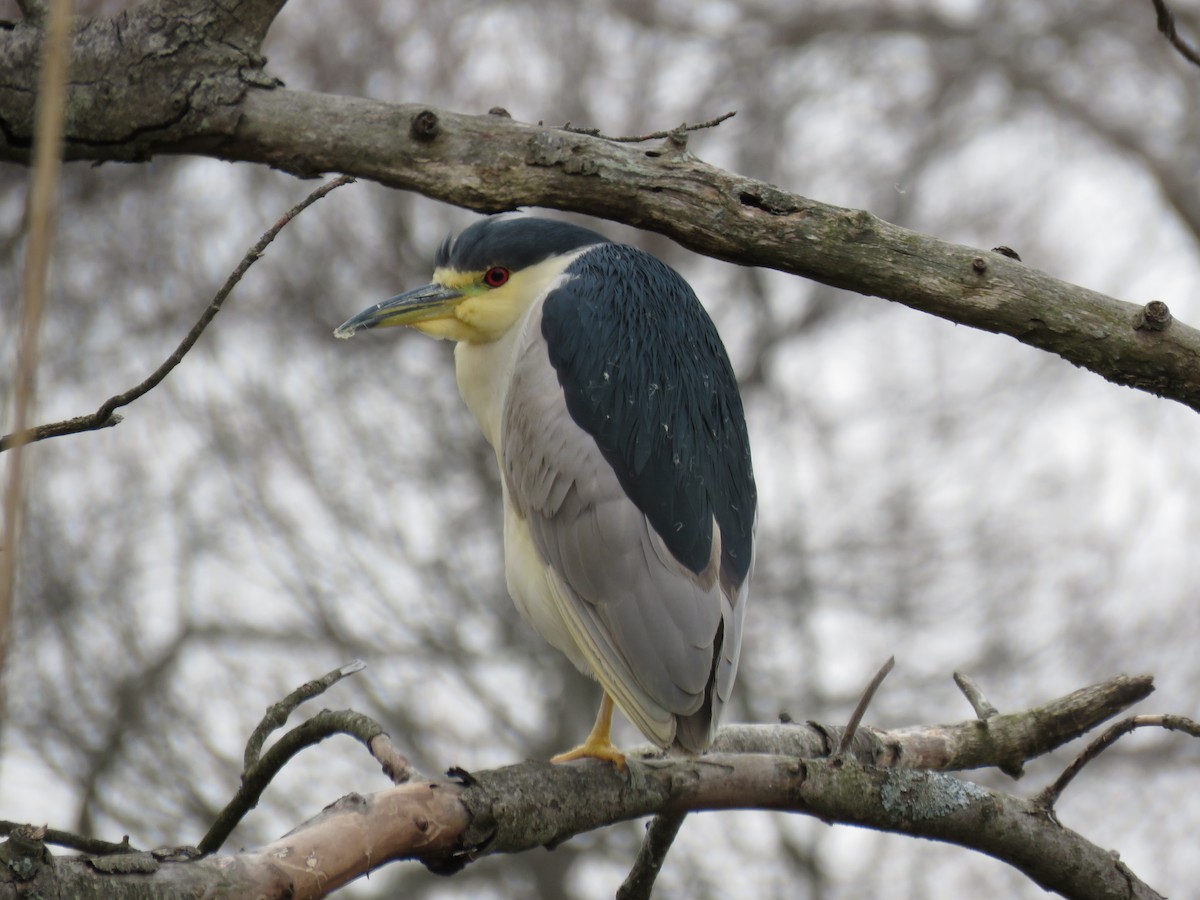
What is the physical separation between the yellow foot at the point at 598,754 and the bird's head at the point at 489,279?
1.10 m

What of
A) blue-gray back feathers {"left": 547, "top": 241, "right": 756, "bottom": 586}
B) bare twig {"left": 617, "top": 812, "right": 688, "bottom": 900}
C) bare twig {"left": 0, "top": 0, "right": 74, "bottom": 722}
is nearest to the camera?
bare twig {"left": 0, "top": 0, "right": 74, "bottom": 722}

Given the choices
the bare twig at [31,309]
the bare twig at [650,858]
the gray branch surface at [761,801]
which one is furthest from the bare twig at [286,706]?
the bare twig at [31,309]

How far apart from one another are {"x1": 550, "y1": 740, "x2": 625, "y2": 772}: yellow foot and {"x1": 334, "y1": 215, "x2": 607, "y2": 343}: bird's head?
110 centimetres

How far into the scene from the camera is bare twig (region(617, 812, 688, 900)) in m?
2.58

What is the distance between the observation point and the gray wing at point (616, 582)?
274 cm

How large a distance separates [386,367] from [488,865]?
3483mm

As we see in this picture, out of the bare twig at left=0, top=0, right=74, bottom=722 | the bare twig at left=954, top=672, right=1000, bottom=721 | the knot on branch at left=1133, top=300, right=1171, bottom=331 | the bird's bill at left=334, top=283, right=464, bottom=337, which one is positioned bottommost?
the bare twig at left=0, top=0, right=74, bottom=722

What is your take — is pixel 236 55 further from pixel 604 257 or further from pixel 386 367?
pixel 386 367

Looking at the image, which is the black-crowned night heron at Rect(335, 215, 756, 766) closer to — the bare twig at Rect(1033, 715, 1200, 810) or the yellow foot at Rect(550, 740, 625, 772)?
the yellow foot at Rect(550, 740, 625, 772)

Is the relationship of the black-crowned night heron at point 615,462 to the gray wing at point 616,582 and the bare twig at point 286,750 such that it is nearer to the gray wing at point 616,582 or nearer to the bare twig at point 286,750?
the gray wing at point 616,582

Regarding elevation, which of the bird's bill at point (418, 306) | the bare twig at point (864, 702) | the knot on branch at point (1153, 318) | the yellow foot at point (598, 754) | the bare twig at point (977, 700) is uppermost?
the bird's bill at point (418, 306)

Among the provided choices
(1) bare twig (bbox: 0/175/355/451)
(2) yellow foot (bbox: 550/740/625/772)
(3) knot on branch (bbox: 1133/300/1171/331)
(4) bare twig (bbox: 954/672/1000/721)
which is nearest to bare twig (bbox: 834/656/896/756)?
(4) bare twig (bbox: 954/672/1000/721)

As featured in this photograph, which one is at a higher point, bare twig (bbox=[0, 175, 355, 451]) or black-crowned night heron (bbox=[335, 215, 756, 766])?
black-crowned night heron (bbox=[335, 215, 756, 766])

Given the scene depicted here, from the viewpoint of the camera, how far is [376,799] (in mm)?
2020
